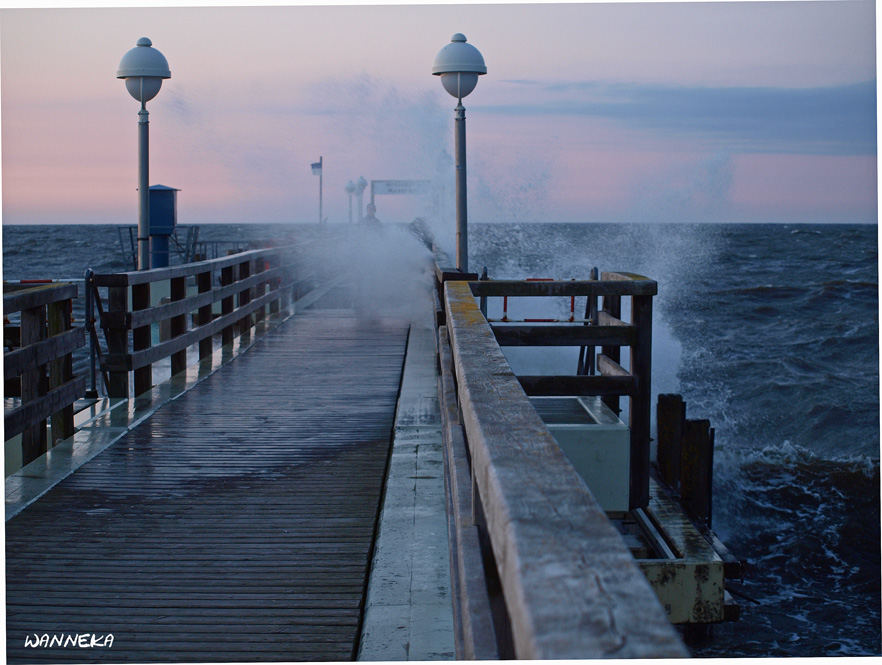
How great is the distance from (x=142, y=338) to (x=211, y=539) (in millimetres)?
3591

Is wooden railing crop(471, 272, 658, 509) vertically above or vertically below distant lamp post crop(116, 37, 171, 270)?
below

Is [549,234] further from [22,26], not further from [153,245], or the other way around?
[22,26]

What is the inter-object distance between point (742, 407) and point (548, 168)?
6.91 m

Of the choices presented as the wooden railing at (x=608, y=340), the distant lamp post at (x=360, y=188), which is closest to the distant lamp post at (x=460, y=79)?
the wooden railing at (x=608, y=340)

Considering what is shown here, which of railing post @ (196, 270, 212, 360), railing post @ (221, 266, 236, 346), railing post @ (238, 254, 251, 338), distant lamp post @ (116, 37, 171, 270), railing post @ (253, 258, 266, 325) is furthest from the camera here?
railing post @ (253, 258, 266, 325)

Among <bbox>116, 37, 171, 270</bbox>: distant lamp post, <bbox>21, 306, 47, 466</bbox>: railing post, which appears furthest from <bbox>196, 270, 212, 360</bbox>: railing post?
<bbox>21, 306, 47, 466</bbox>: railing post

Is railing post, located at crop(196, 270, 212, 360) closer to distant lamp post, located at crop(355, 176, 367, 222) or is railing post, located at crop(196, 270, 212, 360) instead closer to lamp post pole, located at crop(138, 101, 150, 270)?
lamp post pole, located at crop(138, 101, 150, 270)

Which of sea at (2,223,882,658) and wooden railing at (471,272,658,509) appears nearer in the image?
wooden railing at (471,272,658,509)

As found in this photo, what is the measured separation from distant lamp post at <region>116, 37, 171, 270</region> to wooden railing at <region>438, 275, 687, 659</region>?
22.2 feet

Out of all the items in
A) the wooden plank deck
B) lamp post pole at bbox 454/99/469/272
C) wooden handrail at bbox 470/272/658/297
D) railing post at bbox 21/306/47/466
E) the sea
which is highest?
lamp post pole at bbox 454/99/469/272

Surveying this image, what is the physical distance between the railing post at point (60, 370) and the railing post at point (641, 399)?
341 cm

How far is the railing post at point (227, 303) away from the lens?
9570mm

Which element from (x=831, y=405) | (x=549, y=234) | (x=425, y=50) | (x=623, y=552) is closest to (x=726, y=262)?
(x=549, y=234)

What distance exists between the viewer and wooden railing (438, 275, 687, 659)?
104cm
